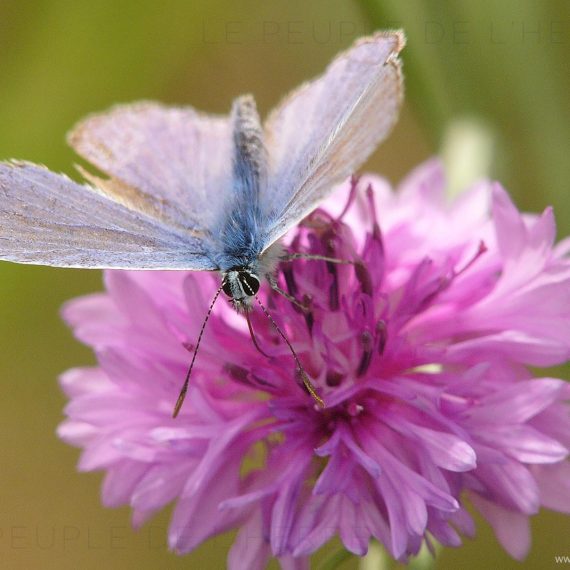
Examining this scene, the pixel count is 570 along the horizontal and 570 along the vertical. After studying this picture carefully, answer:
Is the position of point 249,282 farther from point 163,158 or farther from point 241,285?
point 163,158

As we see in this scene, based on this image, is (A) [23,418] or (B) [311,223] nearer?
(B) [311,223]

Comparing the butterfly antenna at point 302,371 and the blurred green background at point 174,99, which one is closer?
the butterfly antenna at point 302,371

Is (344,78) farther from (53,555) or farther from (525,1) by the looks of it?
(53,555)

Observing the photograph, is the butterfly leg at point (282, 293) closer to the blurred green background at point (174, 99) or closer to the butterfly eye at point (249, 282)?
the butterfly eye at point (249, 282)

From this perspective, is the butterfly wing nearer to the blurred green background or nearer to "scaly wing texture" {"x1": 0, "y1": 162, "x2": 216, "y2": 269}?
"scaly wing texture" {"x1": 0, "y1": 162, "x2": 216, "y2": 269}

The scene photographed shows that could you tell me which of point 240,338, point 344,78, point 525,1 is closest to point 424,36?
point 525,1

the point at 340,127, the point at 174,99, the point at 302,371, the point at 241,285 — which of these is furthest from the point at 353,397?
the point at 174,99

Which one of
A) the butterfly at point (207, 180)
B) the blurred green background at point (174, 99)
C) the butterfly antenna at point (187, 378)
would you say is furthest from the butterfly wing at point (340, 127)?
the blurred green background at point (174, 99)
